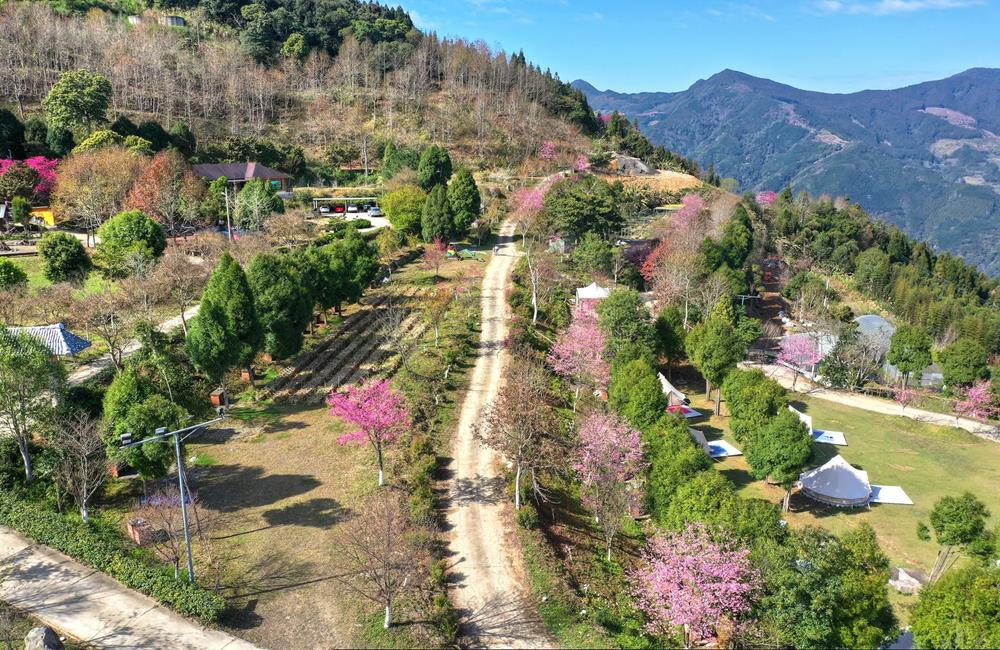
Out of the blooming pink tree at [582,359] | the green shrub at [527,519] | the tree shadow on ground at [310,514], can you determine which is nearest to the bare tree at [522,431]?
the green shrub at [527,519]

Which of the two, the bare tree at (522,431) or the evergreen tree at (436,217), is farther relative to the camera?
the evergreen tree at (436,217)

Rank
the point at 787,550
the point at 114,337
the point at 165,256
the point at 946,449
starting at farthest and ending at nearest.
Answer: the point at 165,256
the point at 946,449
the point at 114,337
the point at 787,550

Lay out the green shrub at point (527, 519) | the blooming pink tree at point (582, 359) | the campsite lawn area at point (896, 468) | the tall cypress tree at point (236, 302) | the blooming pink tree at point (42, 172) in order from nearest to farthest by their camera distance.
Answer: the green shrub at point (527, 519)
the campsite lawn area at point (896, 468)
the tall cypress tree at point (236, 302)
the blooming pink tree at point (582, 359)
the blooming pink tree at point (42, 172)

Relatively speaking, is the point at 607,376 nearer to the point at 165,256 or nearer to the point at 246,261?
the point at 246,261

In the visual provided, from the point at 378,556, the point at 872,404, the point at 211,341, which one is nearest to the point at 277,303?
the point at 211,341

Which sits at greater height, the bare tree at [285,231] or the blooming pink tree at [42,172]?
the blooming pink tree at [42,172]

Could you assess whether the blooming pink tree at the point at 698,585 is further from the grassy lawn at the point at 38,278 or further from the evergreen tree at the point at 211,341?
the grassy lawn at the point at 38,278

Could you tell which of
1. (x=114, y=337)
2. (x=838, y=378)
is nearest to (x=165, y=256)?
(x=114, y=337)
